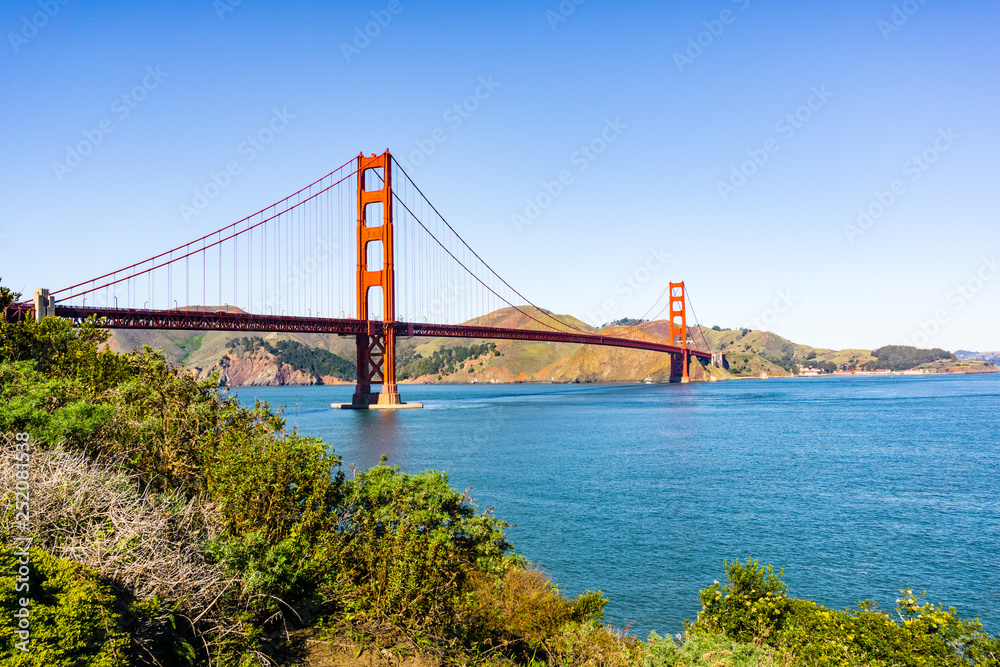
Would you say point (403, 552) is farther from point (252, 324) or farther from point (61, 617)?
point (252, 324)

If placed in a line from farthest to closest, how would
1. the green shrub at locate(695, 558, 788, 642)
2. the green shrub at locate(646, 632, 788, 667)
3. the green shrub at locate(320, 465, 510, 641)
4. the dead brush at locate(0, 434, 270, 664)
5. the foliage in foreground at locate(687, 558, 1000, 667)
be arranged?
the green shrub at locate(695, 558, 788, 642)
the green shrub at locate(320, 465, 510, 641)
the foliage in foreground at locate(687, 558, 1000, 667)
the green shrub at locate(646, 632, 788, 667)
the dead brush at locate(0, 434, 270, 664)

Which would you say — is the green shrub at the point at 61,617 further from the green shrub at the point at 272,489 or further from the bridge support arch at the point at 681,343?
the bridge support arch at the point at 681,343

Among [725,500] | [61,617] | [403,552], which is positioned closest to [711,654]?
[403,552]

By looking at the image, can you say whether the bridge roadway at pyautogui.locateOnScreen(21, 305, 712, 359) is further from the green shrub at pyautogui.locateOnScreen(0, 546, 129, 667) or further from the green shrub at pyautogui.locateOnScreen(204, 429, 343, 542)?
the green shrub at pyautogui.locateOnScreen(0, 546, 129, 667)

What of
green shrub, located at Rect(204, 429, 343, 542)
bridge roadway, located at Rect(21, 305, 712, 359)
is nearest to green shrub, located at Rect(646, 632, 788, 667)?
green shrub, located at Rect(204, 429, 343, 542)

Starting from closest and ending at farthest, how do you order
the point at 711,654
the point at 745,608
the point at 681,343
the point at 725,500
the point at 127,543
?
the point at 127,543, the point at 711,654, the point at 745,608, the point at 725,500, the point at 681,343

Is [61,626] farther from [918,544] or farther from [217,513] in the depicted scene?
[918,544]

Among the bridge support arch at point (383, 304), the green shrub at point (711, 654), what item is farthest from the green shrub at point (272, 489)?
the bridge support arch at point (383, 304)

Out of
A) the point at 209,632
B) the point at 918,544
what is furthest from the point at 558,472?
the point at 209,632
